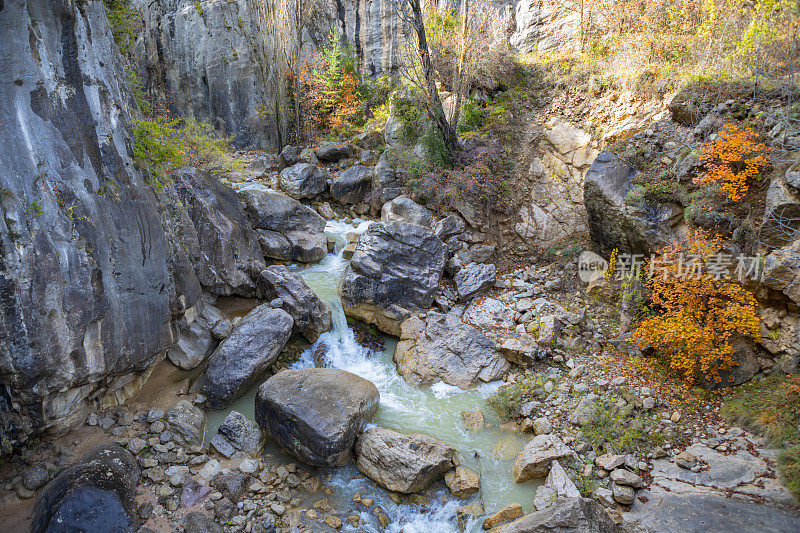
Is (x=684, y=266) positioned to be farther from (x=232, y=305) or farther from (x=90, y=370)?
(x=90, y=370)

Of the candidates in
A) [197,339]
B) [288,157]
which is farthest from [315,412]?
[288,157]

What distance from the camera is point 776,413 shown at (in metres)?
5.42

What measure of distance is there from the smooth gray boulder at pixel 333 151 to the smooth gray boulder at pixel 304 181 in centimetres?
112

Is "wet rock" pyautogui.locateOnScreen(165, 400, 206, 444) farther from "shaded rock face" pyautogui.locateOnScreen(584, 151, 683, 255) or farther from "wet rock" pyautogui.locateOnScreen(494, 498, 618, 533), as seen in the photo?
"shaded rock face" pyautogui.locateOnScreen(584, 151, 683, 255)

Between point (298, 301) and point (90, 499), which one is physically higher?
point (298, 301)

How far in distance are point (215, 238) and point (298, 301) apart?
2122 millimetres

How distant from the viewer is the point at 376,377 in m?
7.80

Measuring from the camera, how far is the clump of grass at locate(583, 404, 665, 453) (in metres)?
5.70

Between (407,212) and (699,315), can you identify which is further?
(407,212)

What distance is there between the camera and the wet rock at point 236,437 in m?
5.90

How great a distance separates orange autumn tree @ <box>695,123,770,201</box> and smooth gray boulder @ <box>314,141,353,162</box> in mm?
10102

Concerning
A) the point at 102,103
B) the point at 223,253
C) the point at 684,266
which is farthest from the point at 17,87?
the point at 684,266

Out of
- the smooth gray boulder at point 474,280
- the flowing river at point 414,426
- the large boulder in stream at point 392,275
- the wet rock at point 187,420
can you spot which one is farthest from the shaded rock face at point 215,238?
the smooth gray boulder at point 474,280

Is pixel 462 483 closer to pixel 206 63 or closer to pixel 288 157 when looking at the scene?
pixel 288 157
